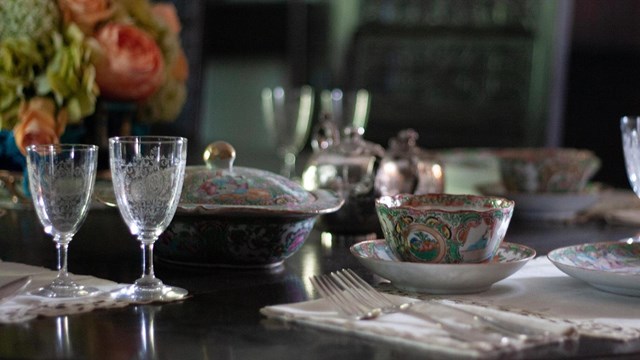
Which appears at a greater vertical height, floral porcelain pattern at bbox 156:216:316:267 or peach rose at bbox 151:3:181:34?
peach rose at bbox 151:3:181:34

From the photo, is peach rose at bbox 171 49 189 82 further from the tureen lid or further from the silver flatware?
the silver flatware

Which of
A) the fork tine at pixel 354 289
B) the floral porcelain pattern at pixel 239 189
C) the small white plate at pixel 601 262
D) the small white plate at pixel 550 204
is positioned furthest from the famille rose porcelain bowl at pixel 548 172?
the fork tine at pixel 354 289

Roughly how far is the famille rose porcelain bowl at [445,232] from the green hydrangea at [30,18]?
72cm

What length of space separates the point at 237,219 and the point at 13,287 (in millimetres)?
267

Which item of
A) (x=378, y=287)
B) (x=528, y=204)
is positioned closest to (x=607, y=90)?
(x=528, y=204)

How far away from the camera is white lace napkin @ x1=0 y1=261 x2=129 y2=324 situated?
967mm

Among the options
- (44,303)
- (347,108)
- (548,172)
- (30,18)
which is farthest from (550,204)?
(44,303)

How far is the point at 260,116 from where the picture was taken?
16.1ft

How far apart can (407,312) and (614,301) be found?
23 centimetres

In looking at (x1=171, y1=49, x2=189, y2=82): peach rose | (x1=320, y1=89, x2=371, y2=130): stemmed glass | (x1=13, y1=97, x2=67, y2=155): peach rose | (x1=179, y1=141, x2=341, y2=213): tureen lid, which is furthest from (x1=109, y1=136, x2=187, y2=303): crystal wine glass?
(x1=320, y1=89, x2=371, y2=130): stemmed glass

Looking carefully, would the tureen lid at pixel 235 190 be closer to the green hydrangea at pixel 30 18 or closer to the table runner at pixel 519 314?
the table runner at pixel 519 314

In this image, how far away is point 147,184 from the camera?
3.41 ft

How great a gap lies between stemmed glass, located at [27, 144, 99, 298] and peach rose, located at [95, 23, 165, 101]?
554 millimetres

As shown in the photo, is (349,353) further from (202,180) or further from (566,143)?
(566,143)
